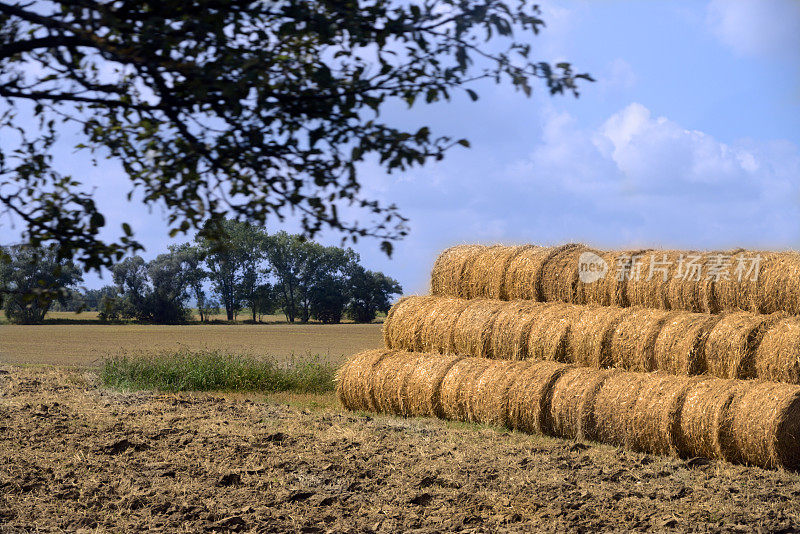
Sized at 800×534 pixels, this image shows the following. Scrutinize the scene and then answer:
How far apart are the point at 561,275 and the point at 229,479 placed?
5318 mm

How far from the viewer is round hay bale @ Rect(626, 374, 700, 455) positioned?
8266 mm

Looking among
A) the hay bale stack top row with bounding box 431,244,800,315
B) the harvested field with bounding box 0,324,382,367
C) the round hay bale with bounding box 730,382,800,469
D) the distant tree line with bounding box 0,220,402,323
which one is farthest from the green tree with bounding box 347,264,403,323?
the round hay bale with bounding box 730,382,800,469

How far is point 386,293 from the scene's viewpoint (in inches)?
1693

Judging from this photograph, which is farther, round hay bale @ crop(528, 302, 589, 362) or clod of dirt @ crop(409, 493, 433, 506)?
round hay bale @ crop(528, 302, 589, 362)

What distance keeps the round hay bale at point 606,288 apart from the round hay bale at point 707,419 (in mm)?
1744

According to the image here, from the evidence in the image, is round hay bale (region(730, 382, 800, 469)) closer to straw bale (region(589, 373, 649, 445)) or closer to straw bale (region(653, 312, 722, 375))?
straw bale (region(653, 312, 722, 375))

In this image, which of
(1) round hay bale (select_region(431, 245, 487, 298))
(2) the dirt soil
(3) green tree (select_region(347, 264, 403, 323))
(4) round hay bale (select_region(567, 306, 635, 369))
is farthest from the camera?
(3) green tree (select_region(347, 264, 403, 323))

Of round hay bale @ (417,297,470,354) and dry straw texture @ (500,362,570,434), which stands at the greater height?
round hay bale @ (417,297,470,354)

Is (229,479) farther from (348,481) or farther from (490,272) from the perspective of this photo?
(490,272)

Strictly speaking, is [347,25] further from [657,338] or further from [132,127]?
[657,338]

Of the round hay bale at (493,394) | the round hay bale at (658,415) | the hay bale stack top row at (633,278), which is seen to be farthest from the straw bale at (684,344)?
the round hay bale at (493,394)

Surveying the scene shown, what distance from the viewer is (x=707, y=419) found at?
8023mm

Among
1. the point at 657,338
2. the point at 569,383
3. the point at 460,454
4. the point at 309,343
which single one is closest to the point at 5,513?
the point at 460,454

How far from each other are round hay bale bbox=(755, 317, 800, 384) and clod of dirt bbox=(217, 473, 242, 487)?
563cm
